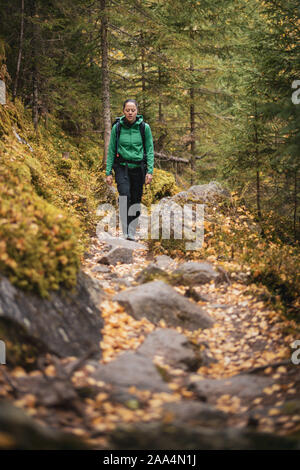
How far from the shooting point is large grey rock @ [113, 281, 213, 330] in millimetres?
4828

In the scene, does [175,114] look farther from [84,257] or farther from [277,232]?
[84,257]

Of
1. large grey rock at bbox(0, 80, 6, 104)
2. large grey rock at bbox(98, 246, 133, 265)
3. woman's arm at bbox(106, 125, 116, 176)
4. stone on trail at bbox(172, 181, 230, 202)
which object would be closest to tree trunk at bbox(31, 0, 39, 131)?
large grey rock at bbox(0, 80, 6, 104)

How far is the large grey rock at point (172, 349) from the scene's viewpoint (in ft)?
13.1

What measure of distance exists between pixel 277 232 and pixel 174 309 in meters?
5.85

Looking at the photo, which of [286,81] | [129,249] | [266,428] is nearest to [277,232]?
[286,81]

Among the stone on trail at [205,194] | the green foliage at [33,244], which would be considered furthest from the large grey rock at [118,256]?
the stone on trail at [205,194]

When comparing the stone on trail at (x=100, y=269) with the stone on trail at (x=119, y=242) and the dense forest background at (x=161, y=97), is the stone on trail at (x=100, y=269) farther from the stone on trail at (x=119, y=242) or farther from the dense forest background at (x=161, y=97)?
the dense forest background at (x=161, y=97)

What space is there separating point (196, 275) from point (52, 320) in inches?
122

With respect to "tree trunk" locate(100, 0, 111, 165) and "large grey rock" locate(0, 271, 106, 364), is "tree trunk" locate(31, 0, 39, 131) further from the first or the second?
"large grey rock" locate(0, 271, 106, 364)

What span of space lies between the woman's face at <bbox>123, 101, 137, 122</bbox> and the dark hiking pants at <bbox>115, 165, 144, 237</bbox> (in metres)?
1.02

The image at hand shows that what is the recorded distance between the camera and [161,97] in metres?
12.3

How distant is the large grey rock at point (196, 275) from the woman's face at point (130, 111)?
321cm

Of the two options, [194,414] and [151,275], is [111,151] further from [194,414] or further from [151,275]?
[194,414]
